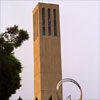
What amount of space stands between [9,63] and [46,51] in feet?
57.2

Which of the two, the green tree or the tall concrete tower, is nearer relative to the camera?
the green tree

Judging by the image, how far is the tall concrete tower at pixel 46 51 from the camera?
2961 cm

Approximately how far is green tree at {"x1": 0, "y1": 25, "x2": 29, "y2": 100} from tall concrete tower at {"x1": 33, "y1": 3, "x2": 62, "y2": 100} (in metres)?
16.1

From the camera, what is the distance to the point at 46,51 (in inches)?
1192

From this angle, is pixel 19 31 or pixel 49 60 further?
pixel 49 60

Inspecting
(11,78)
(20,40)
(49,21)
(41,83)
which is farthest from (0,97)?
(49,21)

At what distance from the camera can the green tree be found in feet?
41.9

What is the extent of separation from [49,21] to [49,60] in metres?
3.29

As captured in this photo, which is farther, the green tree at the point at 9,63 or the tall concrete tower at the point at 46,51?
the tall concrete tower at the point at 46,51

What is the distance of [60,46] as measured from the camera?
1213 inches

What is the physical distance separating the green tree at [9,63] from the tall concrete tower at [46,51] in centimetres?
1609

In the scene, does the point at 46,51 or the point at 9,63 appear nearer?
the point at 9,63

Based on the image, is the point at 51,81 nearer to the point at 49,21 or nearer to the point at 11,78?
the point at 49,21

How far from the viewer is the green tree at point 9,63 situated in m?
12.8
